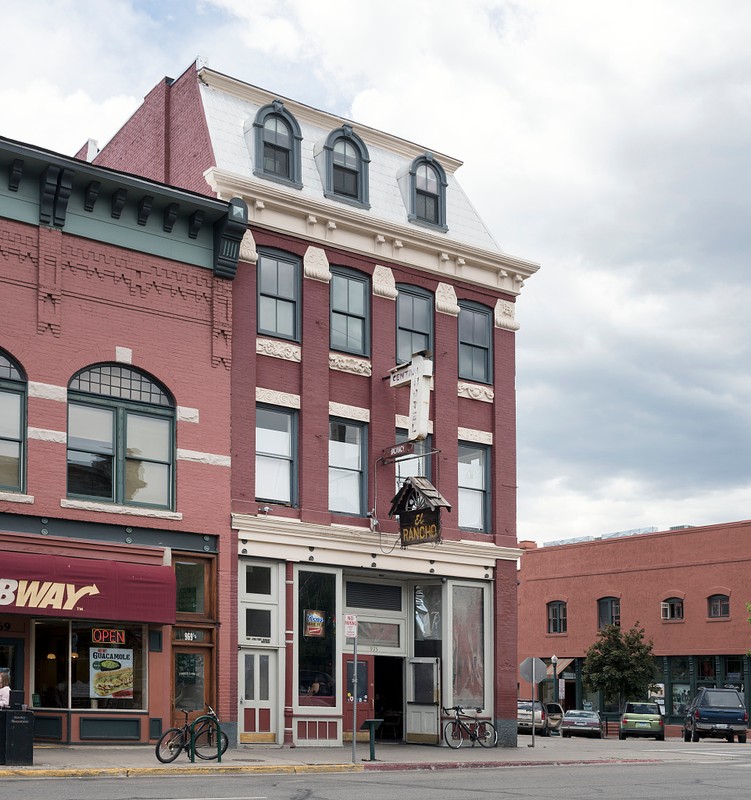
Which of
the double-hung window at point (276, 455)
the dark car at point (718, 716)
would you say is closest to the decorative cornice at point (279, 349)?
the double-hung window at point (276, 455)

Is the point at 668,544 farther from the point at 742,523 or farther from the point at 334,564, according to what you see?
the point at 334,564

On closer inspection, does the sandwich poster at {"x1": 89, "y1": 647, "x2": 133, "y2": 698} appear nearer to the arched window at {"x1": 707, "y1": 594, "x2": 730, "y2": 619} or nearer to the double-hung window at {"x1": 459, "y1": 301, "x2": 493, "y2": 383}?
the double-hung window at {"x1": 459, "y1": 301, "x2": 493, "y2": 383}

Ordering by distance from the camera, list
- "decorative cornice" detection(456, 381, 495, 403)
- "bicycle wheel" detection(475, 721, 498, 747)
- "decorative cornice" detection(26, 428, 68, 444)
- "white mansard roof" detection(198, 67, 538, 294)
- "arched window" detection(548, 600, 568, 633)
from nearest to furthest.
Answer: "decorative cornice" detection(26, 428, 68, 444) → "white mansard roof" detection(198, 67, 538, 294) → "bicycle wheel" detection(475, 721, 498, 747) → "decorative cornice" detection(456, 381, 495, 403) → "arched window" detection(548, 600, 568, 633)

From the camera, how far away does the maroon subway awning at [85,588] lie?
23.5m

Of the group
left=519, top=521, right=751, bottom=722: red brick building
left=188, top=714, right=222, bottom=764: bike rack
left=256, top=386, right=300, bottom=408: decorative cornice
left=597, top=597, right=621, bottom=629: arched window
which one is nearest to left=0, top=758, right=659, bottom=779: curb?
left=188, top=714, right=222, bottom=764: bike rack

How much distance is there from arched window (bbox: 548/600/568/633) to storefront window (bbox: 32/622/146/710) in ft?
149

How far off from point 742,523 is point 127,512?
4102 cm

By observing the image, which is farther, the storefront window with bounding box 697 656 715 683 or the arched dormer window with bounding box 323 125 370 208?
the storefront window with bounding box 697 656 715 683

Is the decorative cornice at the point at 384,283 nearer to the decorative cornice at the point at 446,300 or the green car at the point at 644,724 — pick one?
the decorative cornice at the point at 446,300

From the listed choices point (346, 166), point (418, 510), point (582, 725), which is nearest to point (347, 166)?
point (346, 166)

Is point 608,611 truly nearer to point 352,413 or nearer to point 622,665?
point 622,665

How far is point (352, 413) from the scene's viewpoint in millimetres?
30469

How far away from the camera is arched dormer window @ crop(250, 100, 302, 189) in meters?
30.6

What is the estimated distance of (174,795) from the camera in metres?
16.2
